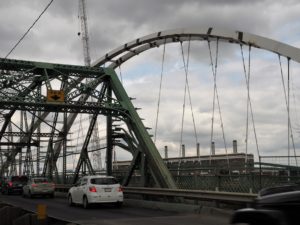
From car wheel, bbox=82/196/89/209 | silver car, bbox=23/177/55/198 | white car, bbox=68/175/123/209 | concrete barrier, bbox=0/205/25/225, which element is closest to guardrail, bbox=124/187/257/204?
white car, bbox=68/175/123/209

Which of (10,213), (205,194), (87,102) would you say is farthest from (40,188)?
(205,194)

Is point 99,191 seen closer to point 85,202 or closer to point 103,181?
point 103,181

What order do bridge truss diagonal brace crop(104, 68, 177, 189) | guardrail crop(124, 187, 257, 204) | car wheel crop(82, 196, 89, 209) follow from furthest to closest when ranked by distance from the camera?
bridge truss diagonal brace crop(104, 68, 177, 189) < car wheel crop(82, 196, 89, 209) < guardrail crop(124, 187, 257, 204)

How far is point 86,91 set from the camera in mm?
35500

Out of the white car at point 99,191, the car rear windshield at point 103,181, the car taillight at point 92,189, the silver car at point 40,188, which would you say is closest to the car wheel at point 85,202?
the white car at point 99,191

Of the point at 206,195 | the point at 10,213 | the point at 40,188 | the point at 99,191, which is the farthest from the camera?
the point at 40,188

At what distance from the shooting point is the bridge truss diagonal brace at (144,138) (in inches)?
1152

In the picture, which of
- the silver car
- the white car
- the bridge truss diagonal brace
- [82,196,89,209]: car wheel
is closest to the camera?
the white car

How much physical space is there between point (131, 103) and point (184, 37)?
19.6 feet

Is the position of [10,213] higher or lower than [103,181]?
lower

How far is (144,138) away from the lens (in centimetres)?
3322

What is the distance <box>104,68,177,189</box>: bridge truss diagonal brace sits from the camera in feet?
96.0

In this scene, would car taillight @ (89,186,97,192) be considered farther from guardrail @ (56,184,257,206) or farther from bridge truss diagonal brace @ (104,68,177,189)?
bridge truss diagonal brace @ (104,68,177,189)

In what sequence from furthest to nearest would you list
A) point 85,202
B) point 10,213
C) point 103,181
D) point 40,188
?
point 40,188
point 103,181
point 85,202
point 10,213
